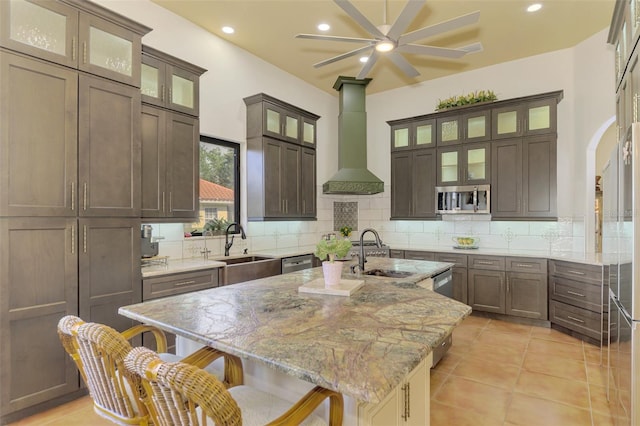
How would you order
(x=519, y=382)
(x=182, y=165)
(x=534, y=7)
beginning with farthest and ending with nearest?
(x=534, y=7), (x=182, y=165), (x=519, y=382)

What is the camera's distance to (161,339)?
175 centimetres

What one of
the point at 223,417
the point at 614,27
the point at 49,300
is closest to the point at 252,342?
the point at 223,417

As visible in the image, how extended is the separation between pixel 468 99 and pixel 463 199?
4.82ft

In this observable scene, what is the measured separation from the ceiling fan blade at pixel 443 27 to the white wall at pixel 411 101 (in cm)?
238

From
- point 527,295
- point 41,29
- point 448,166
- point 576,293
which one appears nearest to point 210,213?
point 41,29

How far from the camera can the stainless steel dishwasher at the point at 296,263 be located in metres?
4.24

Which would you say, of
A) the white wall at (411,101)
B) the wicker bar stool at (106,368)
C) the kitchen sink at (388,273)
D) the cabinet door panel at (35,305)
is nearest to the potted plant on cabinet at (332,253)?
the kitchen sink at (388,273)

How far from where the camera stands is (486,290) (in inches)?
177

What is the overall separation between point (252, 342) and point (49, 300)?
193 cm

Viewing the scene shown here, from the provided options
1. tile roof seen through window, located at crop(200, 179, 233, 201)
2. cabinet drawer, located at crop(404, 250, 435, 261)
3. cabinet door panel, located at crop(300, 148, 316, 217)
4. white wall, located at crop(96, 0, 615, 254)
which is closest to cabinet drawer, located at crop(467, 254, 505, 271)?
cabinet drawer, located at crop(404, 250, 435, 261)

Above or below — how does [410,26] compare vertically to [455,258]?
above

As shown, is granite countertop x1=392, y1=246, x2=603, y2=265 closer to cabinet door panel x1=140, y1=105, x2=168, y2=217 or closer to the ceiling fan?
the ceiling fan

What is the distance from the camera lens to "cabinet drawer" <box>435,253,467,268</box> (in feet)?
15.2

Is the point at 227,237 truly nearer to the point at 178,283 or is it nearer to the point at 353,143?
the point at 178,283
